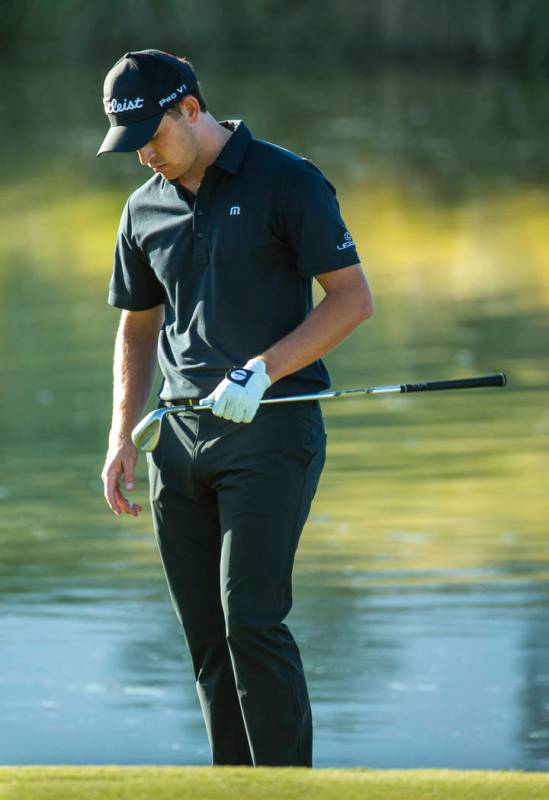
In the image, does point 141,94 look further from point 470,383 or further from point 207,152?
point 470,383

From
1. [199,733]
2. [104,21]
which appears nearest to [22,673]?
[199,733]

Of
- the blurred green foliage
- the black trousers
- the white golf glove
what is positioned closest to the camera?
the white golf glove

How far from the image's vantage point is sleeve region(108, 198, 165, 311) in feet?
10.7

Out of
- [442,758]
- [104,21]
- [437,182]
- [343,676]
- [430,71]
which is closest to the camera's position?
[442,758]

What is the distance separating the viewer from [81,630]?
4.52m

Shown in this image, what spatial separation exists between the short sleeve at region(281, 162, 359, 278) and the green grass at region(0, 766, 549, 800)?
3.11ft

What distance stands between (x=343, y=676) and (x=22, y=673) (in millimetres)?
799

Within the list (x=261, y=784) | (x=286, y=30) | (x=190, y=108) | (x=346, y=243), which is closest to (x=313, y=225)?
(x=346, y=243)

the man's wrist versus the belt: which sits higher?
the man's wrist

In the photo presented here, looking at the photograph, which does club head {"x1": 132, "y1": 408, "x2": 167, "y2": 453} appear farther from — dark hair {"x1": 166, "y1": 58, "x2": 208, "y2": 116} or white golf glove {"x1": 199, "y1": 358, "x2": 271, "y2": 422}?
dark hair {"x1": 166, "y1": 58, "x2": 208, "y2": 116}

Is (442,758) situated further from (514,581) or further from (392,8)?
(392,8)

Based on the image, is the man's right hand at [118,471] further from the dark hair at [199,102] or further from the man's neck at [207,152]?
the dark hair at [199,102]

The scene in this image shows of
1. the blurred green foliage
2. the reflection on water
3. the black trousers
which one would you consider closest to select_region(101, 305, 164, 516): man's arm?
the black trousers

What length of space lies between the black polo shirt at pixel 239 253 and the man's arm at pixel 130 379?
0.52ft
